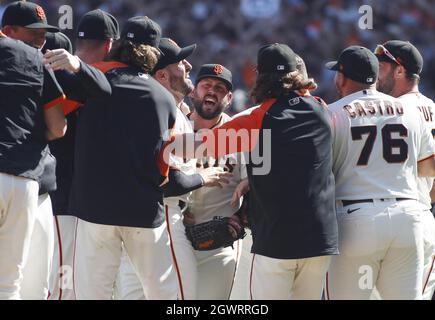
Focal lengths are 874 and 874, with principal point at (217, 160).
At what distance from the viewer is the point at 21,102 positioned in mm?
4352

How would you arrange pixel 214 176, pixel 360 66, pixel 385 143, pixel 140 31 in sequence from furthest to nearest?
pixel 214 176
pixel 360 66
pixel 385 143
pixel 140 31

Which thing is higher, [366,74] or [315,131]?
[366,74]

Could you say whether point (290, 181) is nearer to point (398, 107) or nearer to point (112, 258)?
point (398, 107)

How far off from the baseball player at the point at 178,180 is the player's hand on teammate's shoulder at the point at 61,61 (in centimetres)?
85

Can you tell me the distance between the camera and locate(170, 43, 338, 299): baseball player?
4.66 meters

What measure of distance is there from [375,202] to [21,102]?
1.99 m

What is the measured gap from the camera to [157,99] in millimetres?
4691

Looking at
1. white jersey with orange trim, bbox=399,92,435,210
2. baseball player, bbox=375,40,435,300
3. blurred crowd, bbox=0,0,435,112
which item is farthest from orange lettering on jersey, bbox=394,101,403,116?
blurred crowd, bbox=0,0,435,112

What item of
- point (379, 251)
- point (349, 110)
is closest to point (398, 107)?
point (349, 110)
